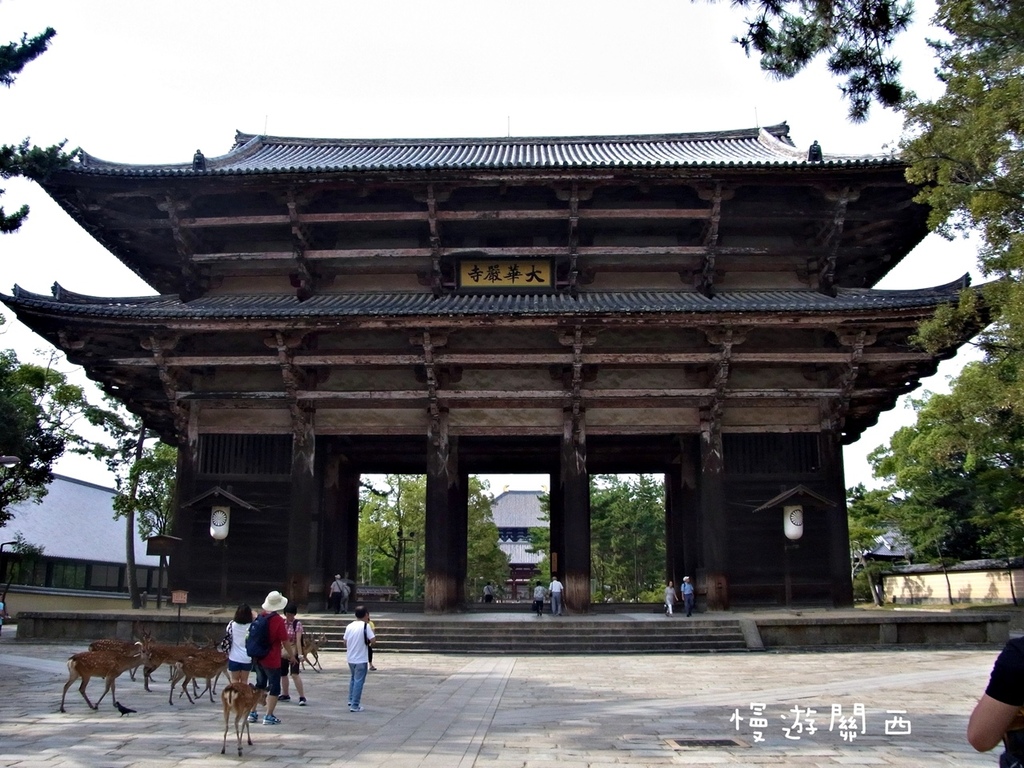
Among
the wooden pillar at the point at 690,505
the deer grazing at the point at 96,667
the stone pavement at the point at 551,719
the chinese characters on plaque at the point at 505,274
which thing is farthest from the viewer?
the wooden pillar at the point at 690,505

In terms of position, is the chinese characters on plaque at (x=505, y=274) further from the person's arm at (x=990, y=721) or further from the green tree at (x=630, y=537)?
the green tree at (x=630, y=537)

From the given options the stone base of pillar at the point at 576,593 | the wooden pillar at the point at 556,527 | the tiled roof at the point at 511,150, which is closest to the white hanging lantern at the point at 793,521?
the stone base of pillar at the point at 576,593

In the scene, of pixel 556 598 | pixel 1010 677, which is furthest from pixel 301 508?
pixel 1010 677

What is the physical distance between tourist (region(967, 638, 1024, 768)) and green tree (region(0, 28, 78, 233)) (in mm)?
14356

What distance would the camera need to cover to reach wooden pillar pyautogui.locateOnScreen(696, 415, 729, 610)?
1908 cm

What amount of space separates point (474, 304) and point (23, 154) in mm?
9840

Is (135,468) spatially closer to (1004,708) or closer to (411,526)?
(411,526)

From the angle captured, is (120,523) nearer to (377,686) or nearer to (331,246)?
(331,246)

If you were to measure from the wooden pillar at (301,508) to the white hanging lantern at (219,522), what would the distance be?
1491 mm

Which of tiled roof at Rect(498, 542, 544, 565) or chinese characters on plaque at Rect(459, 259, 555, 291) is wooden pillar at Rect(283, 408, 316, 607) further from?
tiled roof at Rect(498, 542, 544, 565)

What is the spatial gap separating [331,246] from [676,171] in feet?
30.2

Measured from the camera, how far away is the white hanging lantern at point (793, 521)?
18781 millimetres

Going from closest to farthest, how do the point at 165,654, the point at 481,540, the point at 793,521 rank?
the point at 165,654 → the point at 793,521 → the point at 481,540

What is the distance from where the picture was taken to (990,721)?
10.3 ft
